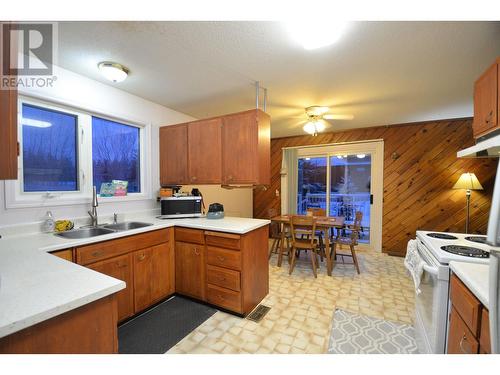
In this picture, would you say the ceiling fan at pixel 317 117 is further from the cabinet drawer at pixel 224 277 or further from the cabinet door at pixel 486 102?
the cabinet drawer at pixel 224 277

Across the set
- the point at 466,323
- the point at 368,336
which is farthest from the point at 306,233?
the point at 466,323

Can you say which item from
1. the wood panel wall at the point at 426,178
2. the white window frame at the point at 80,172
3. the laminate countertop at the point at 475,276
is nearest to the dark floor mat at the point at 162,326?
the white window frame at the point at 80,172

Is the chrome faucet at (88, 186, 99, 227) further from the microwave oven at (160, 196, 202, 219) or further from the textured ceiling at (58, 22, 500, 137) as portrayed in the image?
the textured ceiling at (58, 22, 500, 137)

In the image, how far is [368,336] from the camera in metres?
1.77

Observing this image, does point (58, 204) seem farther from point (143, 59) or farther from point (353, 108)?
point (353, 108)

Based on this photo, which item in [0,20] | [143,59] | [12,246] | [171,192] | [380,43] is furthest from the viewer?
[171,192]

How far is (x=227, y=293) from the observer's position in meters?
2.03

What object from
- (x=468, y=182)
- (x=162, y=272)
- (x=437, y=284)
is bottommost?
(x=162, y=272)

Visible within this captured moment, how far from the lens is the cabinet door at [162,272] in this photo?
2.09 meters

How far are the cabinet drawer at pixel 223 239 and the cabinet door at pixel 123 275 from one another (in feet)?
2.41

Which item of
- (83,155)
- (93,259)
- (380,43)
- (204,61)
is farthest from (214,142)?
(380,43)

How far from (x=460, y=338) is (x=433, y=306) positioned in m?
0.31

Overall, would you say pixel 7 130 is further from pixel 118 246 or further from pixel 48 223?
pixel 48 223

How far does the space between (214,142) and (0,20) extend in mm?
1859
